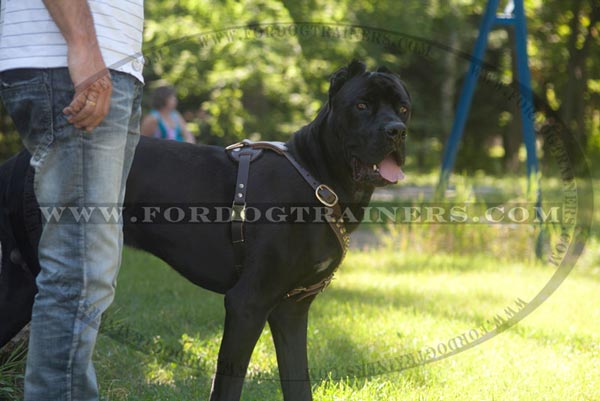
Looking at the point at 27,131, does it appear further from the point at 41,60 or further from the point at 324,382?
the point at 324,382

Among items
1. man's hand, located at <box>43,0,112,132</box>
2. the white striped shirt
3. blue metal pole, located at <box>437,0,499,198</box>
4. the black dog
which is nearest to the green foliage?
blue metal pole, located at <box>437,0,499,198</box>

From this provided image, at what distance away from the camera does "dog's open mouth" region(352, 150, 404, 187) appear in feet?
8.88

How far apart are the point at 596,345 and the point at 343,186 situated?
2230mm

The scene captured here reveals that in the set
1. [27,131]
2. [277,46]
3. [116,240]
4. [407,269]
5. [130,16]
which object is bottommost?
[407,269]

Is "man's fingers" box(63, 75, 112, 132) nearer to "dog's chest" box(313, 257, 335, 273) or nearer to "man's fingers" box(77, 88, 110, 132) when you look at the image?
"man's fingers" box(77, 88, 110, 132)

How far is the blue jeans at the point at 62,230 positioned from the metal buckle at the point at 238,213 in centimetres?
85

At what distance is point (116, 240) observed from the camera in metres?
1.98

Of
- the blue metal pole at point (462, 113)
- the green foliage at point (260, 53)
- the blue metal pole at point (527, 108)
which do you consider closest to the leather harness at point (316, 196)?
the green foliage at point (260, 53)

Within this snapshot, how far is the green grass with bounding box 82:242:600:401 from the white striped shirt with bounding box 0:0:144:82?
1.84 meters

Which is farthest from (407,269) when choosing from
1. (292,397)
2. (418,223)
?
(292,397)

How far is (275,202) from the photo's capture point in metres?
2.69

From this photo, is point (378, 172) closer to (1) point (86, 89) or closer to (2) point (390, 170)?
(2) point (390, 170)

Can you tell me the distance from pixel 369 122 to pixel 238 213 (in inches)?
25.0

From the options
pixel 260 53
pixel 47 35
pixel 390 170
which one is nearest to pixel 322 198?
pixel 390 170
